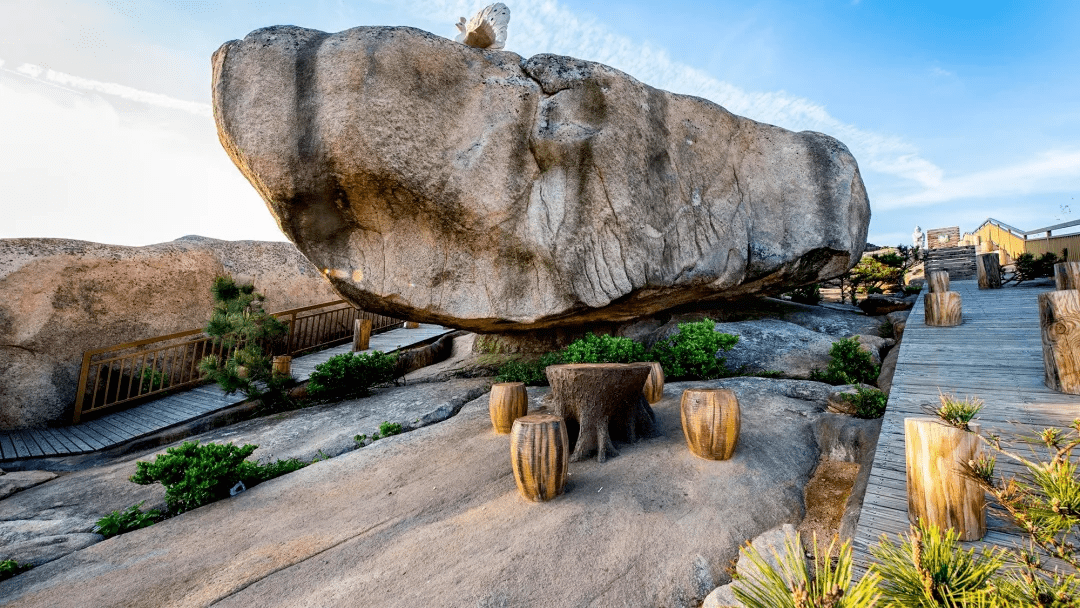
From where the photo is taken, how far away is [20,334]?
10.7m

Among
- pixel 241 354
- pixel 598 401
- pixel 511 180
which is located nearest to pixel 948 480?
pixel 598 401

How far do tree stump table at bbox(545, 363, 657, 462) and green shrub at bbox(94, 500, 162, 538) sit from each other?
4.43m

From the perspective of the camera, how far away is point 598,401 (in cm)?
512

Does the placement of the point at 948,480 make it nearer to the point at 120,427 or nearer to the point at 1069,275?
the point at 1069,275

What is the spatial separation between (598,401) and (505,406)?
1.42 m

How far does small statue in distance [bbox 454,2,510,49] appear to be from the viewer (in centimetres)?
1066

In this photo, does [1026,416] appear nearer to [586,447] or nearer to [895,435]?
[895,435]

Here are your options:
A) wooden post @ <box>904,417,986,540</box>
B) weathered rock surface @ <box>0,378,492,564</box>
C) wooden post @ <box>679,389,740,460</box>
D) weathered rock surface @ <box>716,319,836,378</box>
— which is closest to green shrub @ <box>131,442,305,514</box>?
weathered rock surface @ <box>0,378,492,564</box>

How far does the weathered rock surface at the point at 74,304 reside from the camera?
10633mm

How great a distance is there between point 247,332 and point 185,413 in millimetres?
2301

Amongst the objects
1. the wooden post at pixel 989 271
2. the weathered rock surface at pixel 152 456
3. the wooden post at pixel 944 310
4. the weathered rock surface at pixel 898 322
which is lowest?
the weathered rock surface at pixel 152 456

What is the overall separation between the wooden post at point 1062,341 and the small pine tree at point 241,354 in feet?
35.3

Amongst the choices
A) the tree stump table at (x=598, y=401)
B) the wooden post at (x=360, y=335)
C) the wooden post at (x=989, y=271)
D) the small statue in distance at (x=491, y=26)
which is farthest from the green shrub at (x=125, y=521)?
the wooden post at (x=989, y=271)

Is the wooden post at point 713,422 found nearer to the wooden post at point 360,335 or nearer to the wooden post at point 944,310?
the wooden post at point 944,310
